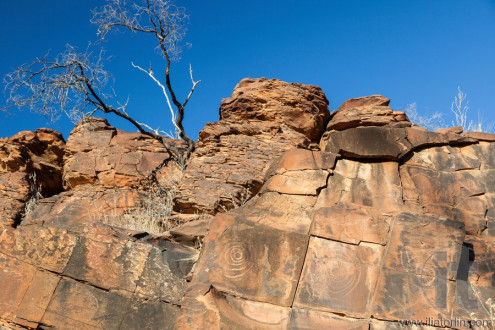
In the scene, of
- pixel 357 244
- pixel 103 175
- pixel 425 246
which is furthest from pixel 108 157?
pixel 425 246

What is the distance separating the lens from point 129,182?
1005cm

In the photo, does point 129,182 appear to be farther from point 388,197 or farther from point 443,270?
point 443,270

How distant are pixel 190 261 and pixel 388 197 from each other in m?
2.66

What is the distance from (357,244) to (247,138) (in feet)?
15.7

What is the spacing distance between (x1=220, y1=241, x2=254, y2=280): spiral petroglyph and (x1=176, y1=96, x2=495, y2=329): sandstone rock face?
0.4 inches

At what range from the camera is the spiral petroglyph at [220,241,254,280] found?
16.2 feet

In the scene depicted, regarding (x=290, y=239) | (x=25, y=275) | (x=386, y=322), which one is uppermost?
(x=290, y=239)

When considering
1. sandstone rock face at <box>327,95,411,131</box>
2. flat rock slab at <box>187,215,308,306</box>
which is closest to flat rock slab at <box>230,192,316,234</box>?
flat rock slab at <box>187,215,308,306</box>

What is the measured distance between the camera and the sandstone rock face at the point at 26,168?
32.3 feet

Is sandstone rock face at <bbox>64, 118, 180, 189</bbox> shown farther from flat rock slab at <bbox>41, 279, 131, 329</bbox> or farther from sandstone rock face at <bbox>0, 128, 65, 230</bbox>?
flat rock slab at <bbox>41, 279, 131, 329</bbox>

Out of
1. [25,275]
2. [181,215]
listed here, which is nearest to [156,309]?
[25,275]

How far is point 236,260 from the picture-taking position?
5.01 metres

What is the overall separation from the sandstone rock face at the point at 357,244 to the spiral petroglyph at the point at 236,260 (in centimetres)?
1

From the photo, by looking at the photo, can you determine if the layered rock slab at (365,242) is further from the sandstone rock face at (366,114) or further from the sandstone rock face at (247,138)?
the sandstone rock face at (366,114)
